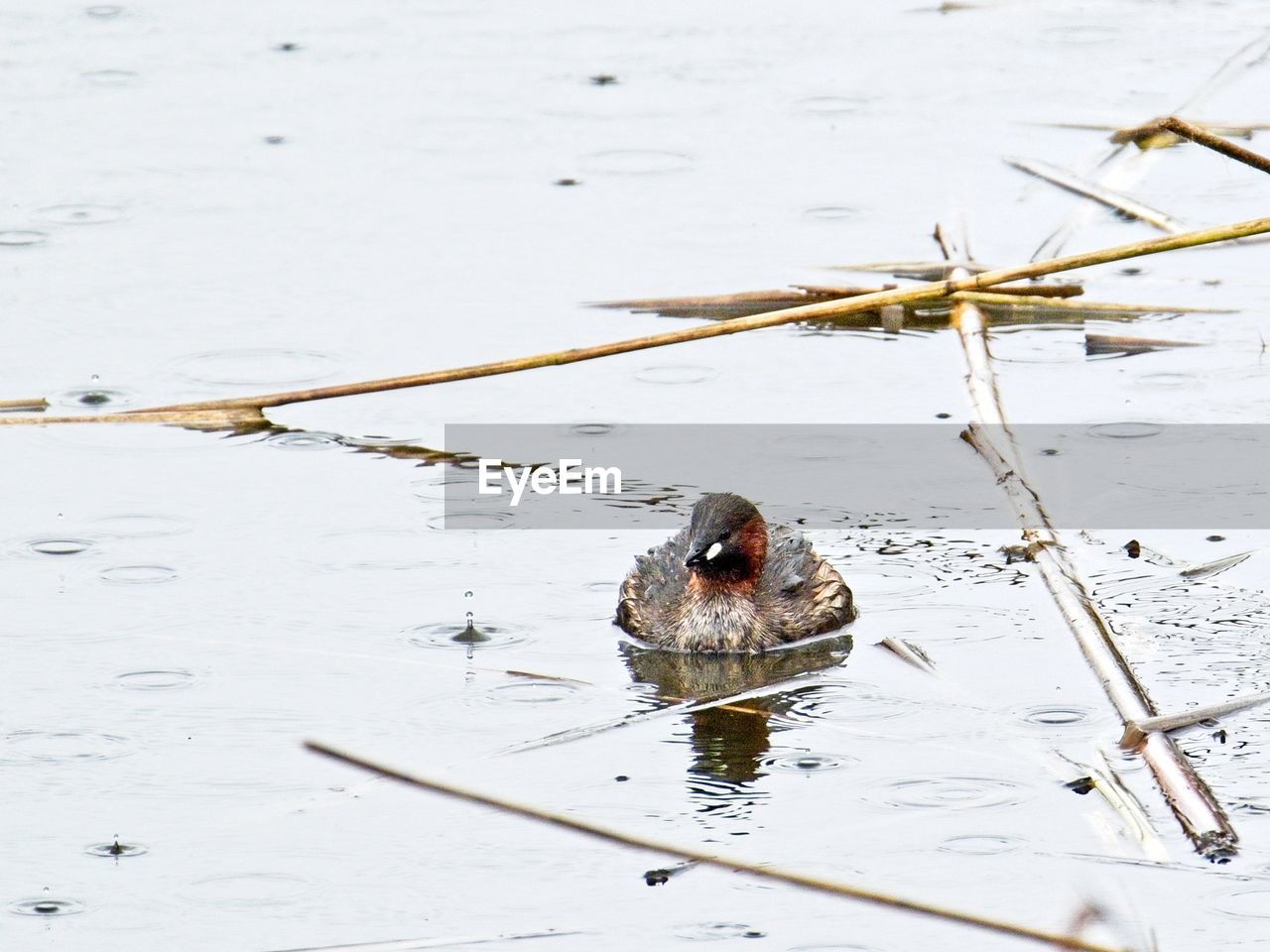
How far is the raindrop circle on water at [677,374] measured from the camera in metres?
10.6

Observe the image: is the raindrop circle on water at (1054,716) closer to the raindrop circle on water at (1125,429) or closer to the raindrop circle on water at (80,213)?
the raindrop circle on water at (1125,429)

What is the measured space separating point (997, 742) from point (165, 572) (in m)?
3.09

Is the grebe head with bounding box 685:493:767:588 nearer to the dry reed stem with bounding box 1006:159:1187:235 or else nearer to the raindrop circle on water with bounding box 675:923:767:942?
the raindrop circle on water with bounding box 675:923:767:942

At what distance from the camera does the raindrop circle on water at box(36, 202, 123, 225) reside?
492 inches

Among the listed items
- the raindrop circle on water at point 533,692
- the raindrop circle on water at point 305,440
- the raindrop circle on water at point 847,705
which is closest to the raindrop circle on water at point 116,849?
the raindrop circle on water at point 533,692

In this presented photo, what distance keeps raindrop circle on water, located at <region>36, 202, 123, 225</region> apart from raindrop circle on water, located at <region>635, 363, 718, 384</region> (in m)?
3.30

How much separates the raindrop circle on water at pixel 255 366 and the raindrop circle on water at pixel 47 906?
4.46 meters

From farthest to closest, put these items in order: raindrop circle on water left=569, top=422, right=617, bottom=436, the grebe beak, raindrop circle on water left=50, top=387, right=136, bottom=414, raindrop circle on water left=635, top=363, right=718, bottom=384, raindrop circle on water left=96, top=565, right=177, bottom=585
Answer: raindrop circle on water left=635, top=363, right=718, bottom=384 → raindrop circle on water left=50, top=387, right=136, bottom=414 → raindrop circle on water left=569, top=422, right=617, bottom=436 → raindrop circle on water left=96, top=565, right=177, bottom=585 → the grebe beak

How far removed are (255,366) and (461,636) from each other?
2844mm

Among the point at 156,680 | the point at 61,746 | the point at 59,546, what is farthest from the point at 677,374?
the point at 61,746

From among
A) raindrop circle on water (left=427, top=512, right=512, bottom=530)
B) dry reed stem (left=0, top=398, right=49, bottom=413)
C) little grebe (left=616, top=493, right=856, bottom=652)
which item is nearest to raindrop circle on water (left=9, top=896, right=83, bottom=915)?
little grebe (left=616, top=493, right=856, bottom=652)

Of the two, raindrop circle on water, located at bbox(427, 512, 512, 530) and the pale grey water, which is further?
raindrop circle on water, located at bbox(427, 512, 512, 530)

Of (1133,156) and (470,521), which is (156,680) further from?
(1133,156)

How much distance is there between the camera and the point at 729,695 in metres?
7.90
